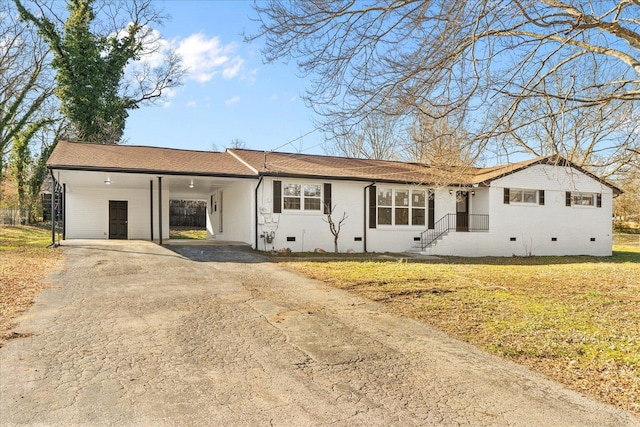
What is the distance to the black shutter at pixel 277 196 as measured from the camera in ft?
53.6

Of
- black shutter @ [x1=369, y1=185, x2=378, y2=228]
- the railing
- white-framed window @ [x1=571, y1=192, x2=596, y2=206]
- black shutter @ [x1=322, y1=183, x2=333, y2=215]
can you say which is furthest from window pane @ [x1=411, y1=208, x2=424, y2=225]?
white-framed window @ [x1=571, y1=192, x2=596, y2=206]

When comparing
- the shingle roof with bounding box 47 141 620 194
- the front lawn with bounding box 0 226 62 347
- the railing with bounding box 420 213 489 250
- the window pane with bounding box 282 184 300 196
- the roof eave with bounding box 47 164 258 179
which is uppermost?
the shingle roof with bounding box 47 141 620 194

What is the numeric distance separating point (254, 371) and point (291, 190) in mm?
12721

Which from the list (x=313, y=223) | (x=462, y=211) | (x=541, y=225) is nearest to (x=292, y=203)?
(x=313, y=223)

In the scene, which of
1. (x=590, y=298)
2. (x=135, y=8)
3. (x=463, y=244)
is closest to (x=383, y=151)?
A: (x=463, y=244)

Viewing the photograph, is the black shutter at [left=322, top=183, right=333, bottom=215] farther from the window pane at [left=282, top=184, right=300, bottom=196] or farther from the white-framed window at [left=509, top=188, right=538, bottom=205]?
the white-framed window at [left=509, top=188, right=538, bottom=205]

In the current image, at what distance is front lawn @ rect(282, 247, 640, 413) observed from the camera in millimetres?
4574

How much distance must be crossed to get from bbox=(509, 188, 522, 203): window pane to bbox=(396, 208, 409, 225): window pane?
5099 mm

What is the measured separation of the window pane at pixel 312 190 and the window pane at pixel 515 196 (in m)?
9.06

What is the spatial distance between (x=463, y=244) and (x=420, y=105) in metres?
13.5

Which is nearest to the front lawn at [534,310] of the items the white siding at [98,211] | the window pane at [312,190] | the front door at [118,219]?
the window pane at [312,190]

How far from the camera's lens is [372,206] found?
58.9 ft

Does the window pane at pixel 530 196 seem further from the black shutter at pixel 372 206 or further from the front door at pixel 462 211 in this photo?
the black shutter at pixel 372 206

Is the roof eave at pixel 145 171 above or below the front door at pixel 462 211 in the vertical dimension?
above
